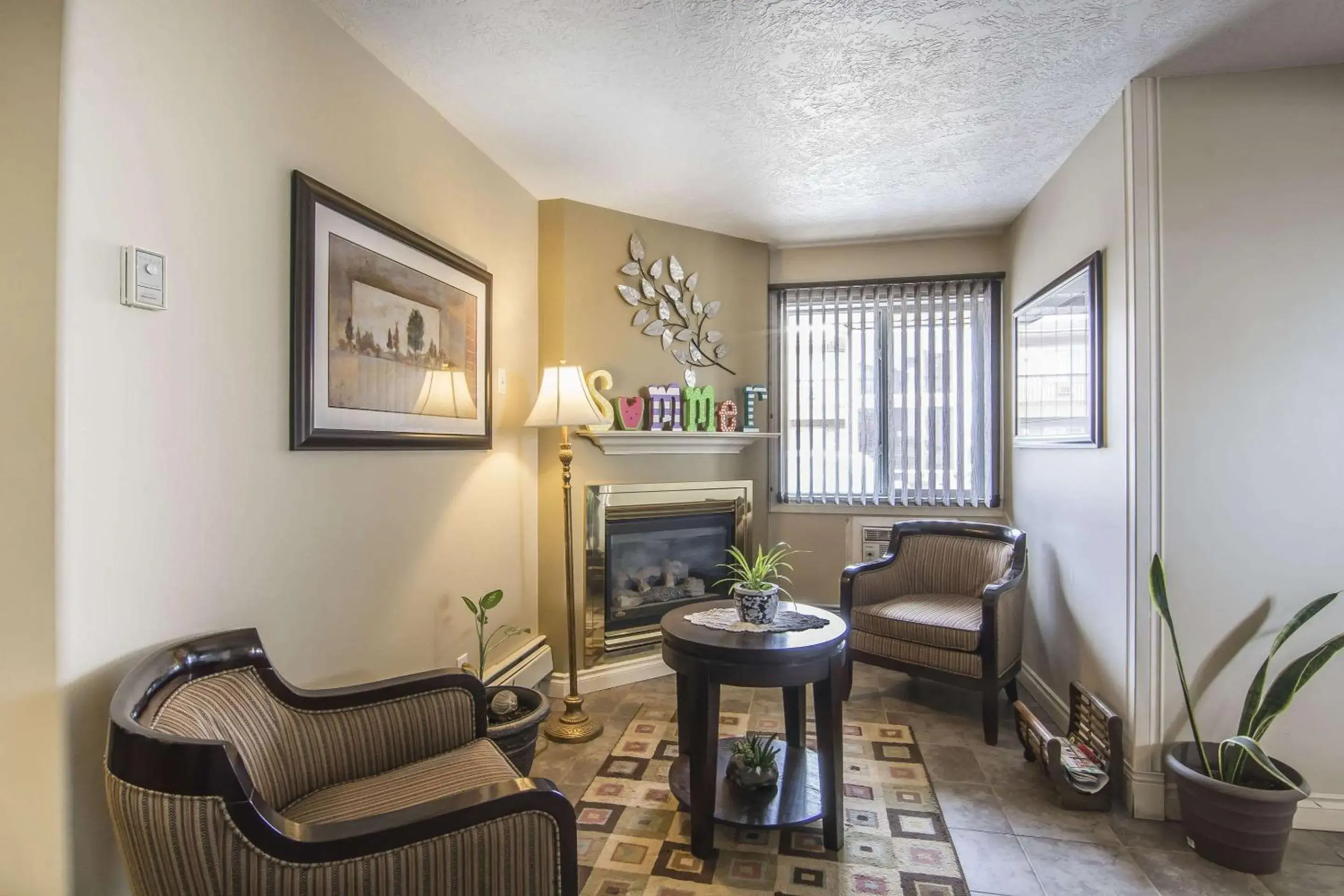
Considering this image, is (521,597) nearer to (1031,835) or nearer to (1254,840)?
(1031,835)

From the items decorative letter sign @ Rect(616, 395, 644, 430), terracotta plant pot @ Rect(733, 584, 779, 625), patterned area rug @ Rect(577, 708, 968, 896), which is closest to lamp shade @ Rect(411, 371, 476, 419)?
decorative letter sign @ Rect(616, 395, 644, 430)

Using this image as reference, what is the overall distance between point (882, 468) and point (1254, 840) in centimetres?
241

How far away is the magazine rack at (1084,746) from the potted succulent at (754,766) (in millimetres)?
945

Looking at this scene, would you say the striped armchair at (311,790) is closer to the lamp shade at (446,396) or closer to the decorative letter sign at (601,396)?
the lamp shade at (446,396)

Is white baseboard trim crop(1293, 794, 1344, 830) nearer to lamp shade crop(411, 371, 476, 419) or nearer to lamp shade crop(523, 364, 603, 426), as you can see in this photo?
lamp shade crop(523, 364, 603, 426)

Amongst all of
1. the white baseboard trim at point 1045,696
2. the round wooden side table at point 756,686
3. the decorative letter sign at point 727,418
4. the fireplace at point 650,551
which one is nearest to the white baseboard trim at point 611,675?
the fireplace at point 650,551

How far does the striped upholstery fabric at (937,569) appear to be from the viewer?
3322 millimetres

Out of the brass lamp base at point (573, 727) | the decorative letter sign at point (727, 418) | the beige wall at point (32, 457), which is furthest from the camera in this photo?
the decorative letter sign at point (727, 418)

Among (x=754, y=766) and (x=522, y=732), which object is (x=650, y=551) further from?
(x=754, y=766)

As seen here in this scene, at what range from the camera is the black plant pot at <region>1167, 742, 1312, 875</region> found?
1856mm

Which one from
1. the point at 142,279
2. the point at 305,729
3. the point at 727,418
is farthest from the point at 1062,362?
the point at 142,279

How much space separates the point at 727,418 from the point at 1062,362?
1.64m

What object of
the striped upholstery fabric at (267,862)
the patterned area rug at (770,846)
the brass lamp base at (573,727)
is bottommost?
the patterned area rug at (770,846)

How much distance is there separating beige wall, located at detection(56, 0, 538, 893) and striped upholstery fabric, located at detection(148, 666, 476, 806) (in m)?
0.17
